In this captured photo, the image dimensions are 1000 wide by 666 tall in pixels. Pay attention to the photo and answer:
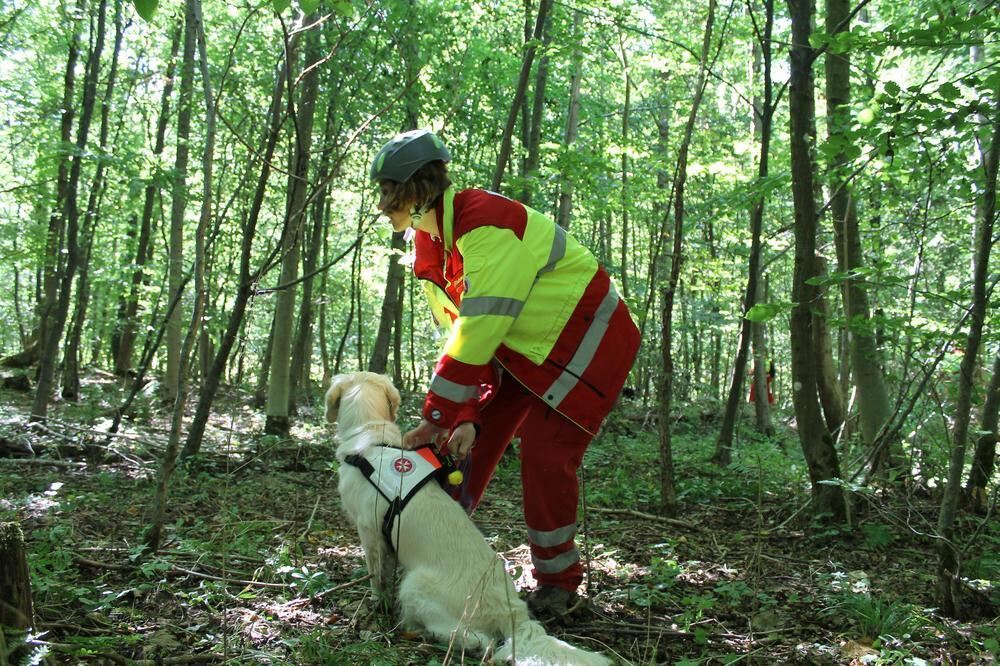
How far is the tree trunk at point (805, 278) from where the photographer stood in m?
4.62

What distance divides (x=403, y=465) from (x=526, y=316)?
937mm

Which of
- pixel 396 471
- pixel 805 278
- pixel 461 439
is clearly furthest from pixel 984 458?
pixel 396 471

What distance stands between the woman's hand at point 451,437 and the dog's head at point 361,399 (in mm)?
603

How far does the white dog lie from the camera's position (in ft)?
8.78

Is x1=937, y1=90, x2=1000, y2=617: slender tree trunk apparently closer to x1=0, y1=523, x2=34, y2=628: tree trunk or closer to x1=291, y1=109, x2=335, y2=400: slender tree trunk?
x1=0, y1=523, x2=34, y2=628: tree trunk

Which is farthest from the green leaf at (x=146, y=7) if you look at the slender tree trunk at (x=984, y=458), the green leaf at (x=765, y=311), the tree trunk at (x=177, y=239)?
the tree trunk at (x=177, y=239)

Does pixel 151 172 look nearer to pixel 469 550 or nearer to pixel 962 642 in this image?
pixel 469 550

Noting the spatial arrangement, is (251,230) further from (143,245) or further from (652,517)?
(143,245)

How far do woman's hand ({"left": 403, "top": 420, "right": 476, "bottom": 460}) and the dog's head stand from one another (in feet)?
1.98

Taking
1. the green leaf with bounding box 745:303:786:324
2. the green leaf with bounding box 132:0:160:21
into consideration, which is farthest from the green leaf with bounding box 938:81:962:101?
→ the green leaf with bounding box 132:0:160:21

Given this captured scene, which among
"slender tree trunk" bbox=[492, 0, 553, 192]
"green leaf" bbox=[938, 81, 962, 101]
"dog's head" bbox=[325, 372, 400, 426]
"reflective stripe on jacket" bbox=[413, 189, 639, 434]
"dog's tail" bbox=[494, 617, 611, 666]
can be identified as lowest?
"dog's tail" bbox=[494, 617, 611, 666]

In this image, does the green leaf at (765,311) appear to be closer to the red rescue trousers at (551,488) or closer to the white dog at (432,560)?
the red rescue trousers at (551,488)

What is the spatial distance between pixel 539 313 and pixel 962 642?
2.41 m

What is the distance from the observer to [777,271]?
21484mm
